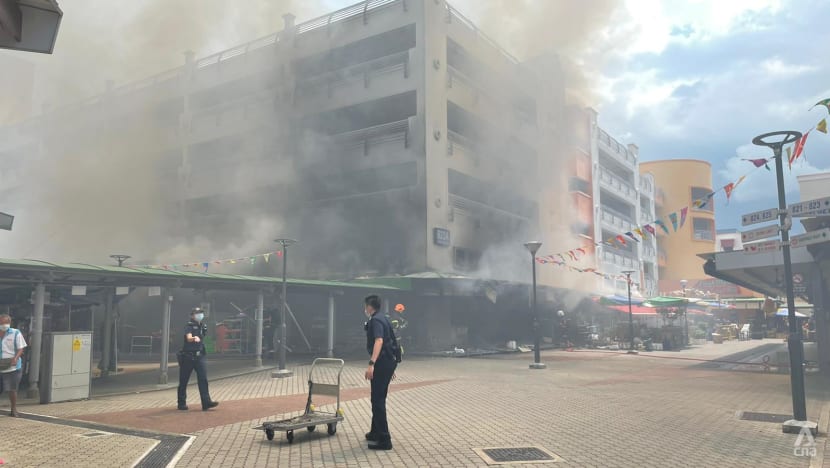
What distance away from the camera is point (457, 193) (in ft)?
90.5

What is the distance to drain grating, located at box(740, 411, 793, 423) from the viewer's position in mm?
7840

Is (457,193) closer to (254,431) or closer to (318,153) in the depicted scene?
(318,153)

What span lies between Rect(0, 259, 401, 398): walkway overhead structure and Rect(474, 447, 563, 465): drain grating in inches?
328

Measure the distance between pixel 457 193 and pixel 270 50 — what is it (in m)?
11.4

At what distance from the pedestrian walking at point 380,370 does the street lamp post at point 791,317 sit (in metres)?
5.00

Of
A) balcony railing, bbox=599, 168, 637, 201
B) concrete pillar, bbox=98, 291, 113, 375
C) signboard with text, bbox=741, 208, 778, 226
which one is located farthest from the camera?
balcony railing, bbox=599, 168, 637, 201

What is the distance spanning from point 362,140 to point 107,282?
14.4m

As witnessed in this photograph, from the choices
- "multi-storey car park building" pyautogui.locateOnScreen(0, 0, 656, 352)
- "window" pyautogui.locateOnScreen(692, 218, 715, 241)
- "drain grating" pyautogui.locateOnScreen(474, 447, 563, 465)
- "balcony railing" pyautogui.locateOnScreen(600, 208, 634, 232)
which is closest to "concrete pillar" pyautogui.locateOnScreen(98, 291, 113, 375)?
"multi-storey car park building" pyautogui.locateOnScreen(0, 0, 656, 352)

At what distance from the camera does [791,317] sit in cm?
739

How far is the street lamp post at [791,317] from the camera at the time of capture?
7035 mm

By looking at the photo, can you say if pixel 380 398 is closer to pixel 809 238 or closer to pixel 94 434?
pixel 94 434

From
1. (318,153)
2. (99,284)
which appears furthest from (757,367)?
(318,153)

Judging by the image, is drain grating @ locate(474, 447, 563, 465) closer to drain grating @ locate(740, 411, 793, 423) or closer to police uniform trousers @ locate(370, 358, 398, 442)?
police uniform trousers @ locate(370, 358, 398, 442)

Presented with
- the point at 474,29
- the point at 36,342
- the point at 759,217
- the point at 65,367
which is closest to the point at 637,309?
the point at 474,29
